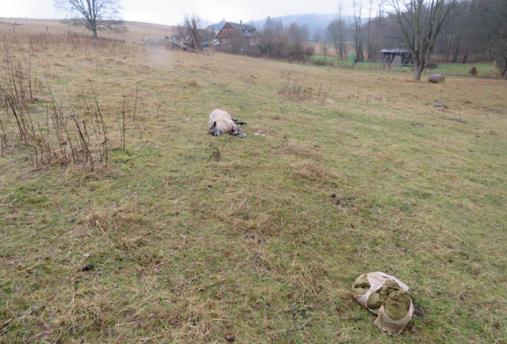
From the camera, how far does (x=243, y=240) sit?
6.89ft

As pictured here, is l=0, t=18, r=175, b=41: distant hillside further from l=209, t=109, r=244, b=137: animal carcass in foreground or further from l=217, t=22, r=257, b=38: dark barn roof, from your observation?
l=209, t=109, r=244, b=137: animal carcass in foreground

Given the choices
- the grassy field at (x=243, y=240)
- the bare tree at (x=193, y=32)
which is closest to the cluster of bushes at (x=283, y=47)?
the bare tree at (x=193, y=32)

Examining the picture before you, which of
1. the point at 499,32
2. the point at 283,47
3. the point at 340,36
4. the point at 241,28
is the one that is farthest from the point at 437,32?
the point at 241,28

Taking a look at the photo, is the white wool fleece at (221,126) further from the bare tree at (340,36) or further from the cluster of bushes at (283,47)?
the bare tree at (340,36)

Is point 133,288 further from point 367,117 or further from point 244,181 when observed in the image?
point 367,117

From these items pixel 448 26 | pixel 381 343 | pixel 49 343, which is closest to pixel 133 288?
pixel 49 343

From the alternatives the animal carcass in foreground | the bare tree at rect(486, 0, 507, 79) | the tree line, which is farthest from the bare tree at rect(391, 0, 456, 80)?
the animal carcass in foreground

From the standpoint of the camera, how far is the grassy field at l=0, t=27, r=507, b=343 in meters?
1.48

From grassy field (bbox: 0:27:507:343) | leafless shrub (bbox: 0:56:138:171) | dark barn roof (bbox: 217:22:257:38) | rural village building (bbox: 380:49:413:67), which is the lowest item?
grassy field (bbox: 0:27:507:343)

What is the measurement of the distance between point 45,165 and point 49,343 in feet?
6.70

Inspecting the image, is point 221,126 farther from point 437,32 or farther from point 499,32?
point 499,32

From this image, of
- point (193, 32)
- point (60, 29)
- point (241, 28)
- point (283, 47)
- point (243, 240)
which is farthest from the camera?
point (241, 28)

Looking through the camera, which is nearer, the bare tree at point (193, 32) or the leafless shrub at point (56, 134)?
the leafless shrub at point (56, 134)

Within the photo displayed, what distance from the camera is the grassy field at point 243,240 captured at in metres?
1.48
